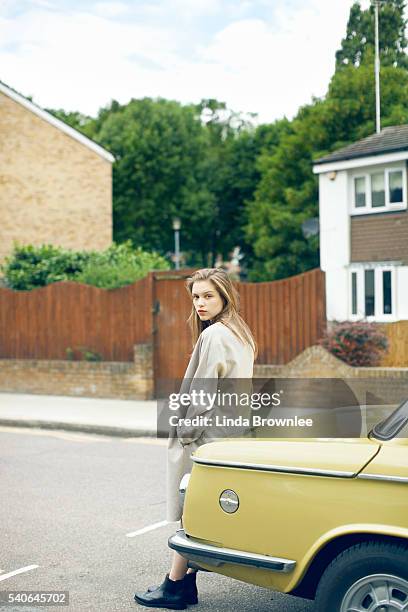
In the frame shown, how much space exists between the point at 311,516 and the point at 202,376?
3.69ft

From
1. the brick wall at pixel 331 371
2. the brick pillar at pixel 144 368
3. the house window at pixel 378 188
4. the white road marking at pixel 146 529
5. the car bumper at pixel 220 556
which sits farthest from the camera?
the house window at pixel 378 188

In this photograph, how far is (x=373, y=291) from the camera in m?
22.1

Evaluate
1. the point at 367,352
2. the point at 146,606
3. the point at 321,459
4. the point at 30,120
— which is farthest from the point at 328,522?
the point at 30,120

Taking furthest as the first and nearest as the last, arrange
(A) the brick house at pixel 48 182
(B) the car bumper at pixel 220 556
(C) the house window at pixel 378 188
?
(A) the brick house at pixel 48 182, (C) the house window at pixel 378 188, (B) the car bumper at pixel 220 556

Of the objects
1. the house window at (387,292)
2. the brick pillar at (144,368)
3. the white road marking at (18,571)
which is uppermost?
the house window at (387,292)

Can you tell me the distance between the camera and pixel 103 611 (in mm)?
4547

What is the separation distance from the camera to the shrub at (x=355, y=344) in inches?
540

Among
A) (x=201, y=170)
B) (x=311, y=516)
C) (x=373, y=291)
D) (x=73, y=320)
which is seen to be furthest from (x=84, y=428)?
(x=201, y=170)

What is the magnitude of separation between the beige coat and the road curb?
23.7ft

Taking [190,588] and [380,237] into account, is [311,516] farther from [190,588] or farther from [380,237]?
[380,237]

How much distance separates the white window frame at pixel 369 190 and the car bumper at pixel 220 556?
749 inches

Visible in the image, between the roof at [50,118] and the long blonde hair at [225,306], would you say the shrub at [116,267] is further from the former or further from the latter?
the long blonde hair at [225,306]

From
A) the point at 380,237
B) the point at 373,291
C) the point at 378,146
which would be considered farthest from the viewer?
the point at 378,146

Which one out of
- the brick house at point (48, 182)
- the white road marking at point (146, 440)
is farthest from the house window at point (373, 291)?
the brick house at point (48, 182)
